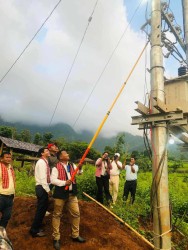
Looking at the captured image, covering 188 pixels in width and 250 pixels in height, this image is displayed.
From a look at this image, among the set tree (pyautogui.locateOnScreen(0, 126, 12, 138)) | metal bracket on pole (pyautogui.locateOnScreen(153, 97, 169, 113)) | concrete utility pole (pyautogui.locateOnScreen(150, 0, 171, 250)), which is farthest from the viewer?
tree (pyautogui.locateOnScreen(0, 126, 12, 138))

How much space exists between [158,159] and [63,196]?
2547 mm

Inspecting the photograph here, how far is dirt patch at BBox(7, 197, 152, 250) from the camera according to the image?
21.8 ft

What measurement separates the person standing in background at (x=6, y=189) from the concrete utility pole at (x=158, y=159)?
11.9 ft

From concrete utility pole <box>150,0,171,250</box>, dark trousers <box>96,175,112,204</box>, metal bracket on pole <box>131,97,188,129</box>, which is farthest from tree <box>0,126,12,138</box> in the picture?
concrete utility pole <box>150,0,171,250</box>

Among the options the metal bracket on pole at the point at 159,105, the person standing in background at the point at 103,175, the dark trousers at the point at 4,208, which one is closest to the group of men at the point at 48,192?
Answer: the dark trousers at the point at 4,208

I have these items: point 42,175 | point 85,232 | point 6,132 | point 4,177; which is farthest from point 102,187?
point 6,132

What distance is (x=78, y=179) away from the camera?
39.2 ft

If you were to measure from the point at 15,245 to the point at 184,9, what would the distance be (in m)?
11.4

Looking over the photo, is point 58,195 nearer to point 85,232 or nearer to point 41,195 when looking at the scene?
point 41,195

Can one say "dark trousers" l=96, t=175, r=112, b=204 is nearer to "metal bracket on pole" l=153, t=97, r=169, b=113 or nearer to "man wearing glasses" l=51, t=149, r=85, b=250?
"man wearing glasses" l=51, t=149, r=85, b=250

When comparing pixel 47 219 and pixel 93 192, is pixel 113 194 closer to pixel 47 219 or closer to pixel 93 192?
pixel 93 192

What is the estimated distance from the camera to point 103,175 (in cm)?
1041

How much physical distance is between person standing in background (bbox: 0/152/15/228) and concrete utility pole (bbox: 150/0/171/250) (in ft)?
11.9

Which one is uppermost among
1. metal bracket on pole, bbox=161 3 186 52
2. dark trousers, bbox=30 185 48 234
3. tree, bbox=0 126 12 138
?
tree, bbox=0 126 12 138
